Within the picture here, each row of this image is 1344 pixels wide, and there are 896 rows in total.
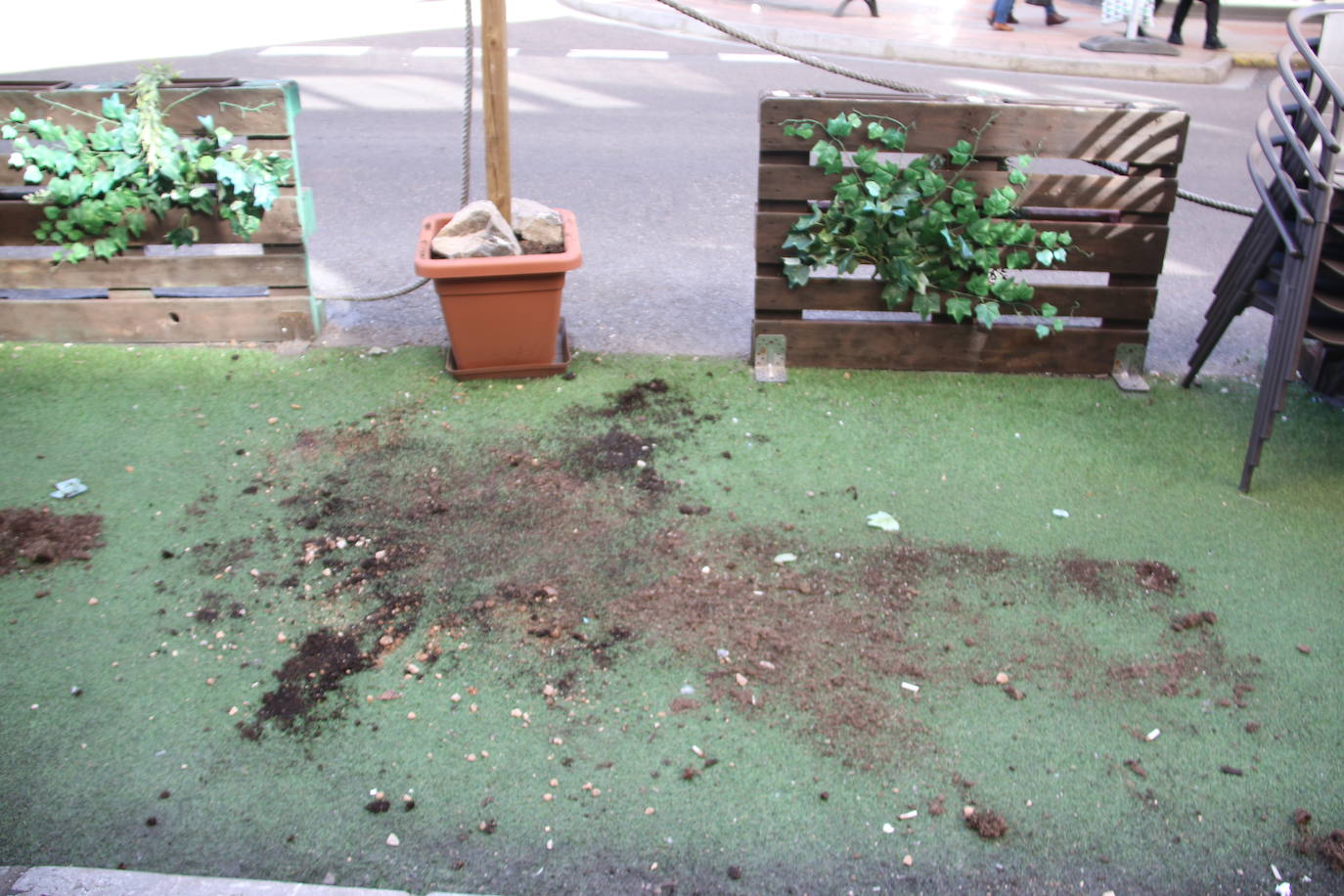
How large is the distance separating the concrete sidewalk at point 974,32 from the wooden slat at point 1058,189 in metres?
7.47

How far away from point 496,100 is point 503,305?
0.93m

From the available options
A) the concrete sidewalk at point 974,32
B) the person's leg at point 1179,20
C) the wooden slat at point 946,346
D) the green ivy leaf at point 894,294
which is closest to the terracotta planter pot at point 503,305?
the wooden slat at point 946,346

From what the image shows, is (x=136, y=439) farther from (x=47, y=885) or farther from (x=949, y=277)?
A: (x=949, y=277)

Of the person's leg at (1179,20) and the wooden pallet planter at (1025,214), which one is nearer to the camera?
the wooden pallet planter at (1025,214)

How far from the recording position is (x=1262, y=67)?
12.6m

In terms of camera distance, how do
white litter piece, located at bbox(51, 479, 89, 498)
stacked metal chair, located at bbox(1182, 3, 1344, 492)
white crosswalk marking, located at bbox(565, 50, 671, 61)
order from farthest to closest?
white crosswalk marking, located at bbox(565, 50, 671, 61) → white litter piece, located at bbox(51, 479, 89, 498) → stacked metal chair, located at bbox(1182, 3, 1344, 492)

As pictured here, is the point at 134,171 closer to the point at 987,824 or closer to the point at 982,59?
the point at 987,824

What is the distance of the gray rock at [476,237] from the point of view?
186 inches

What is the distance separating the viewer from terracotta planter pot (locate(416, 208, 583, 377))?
467 cm

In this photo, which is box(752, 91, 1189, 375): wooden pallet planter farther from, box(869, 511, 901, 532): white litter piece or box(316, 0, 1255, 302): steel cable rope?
box(869, 511, 901, 532): white litter piece

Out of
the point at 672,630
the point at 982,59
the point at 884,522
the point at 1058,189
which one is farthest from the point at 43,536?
the point at 982,59

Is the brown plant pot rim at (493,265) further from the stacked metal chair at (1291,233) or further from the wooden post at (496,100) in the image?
the stacked metal chair at (1291,233)

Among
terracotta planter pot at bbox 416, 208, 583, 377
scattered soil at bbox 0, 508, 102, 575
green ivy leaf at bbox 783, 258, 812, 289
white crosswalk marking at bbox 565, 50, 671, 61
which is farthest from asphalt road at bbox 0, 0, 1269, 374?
scattered soil at bbox 0, 508, 102, 575

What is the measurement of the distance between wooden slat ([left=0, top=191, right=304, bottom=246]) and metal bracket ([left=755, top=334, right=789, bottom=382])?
2198 mm
